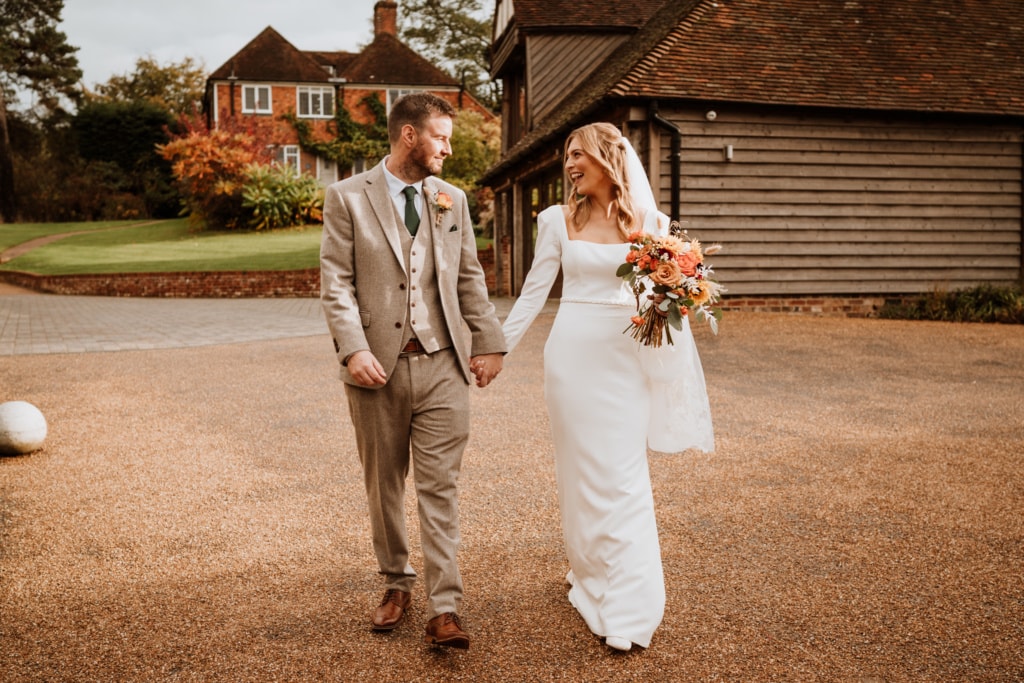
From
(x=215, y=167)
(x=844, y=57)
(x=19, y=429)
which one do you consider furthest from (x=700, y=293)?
(x=215, y=167)

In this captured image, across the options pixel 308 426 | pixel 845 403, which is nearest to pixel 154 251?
pixel 308 426

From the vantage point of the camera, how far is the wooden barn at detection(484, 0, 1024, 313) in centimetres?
1370

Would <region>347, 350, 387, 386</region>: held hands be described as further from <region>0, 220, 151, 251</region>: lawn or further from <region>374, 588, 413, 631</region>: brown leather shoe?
<region>0, 220, 151, 251</region>: lawn

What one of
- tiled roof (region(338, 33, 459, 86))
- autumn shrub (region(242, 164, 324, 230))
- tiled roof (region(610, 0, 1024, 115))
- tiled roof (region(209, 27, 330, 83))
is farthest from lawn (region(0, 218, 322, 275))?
tiled roof (region(338, 33, 459, 86))

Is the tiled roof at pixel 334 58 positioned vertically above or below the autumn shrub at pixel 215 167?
above

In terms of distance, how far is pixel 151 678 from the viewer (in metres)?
2.89

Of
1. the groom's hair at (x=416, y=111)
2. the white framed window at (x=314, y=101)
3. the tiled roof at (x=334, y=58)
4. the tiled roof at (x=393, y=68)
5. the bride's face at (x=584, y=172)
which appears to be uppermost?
the tiled roof at (x=334, y=58)

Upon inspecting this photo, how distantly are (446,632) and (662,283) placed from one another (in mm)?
1477

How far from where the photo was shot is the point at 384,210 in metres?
3.18

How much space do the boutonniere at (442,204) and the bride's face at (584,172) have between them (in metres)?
0.50

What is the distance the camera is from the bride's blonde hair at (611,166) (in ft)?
A: 11.0

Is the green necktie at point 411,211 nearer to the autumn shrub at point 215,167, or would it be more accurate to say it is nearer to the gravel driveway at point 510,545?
the gravel driveway at point 510,545

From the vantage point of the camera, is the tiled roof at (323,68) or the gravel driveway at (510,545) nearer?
the gravel driveway at (510,545)

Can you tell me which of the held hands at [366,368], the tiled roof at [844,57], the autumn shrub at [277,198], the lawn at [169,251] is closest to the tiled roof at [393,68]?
the autumn shrub at [277,198]
